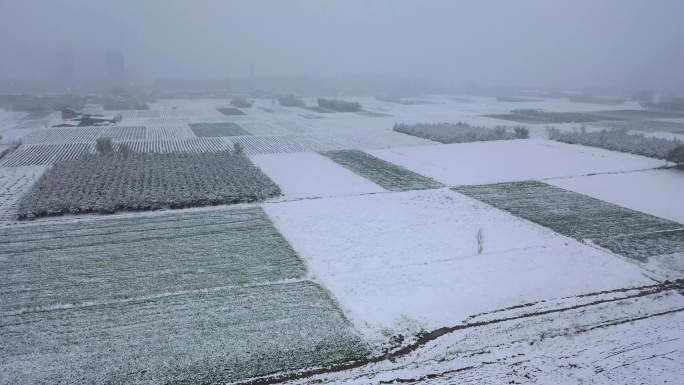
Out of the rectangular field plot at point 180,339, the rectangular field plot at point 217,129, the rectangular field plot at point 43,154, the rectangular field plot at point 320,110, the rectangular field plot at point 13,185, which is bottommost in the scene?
the rectangular field plot at point 180,339

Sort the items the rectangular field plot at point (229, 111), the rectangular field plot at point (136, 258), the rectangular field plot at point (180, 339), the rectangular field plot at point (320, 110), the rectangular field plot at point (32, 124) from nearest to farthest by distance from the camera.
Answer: the rectangular field plot at point (180, 339) → the rectangular field plot at point (136, 258) → the rectangular field plot at point (32, 124) → the rectangular field plot at point (229, 111) → the rectangular field plot at point (320, 110)

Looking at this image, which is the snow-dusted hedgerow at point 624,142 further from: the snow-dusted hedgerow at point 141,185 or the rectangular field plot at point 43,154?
the rectangular field plot at point 43,154

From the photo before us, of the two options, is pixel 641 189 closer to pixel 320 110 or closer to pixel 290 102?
pixel 320 110

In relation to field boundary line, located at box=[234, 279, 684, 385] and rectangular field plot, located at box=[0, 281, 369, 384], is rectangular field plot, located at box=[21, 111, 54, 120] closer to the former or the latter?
rectangular field plot, located at box=[0, 281, 369, 384]

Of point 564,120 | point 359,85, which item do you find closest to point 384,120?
point 564,120

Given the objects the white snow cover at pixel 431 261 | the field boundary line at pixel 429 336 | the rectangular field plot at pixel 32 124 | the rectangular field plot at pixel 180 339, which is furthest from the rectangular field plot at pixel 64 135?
the field boundary line at pixel 429 336

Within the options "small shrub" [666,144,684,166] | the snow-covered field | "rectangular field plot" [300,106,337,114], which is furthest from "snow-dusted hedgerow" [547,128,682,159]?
"rectangular field plot" [300,106,337,114]
